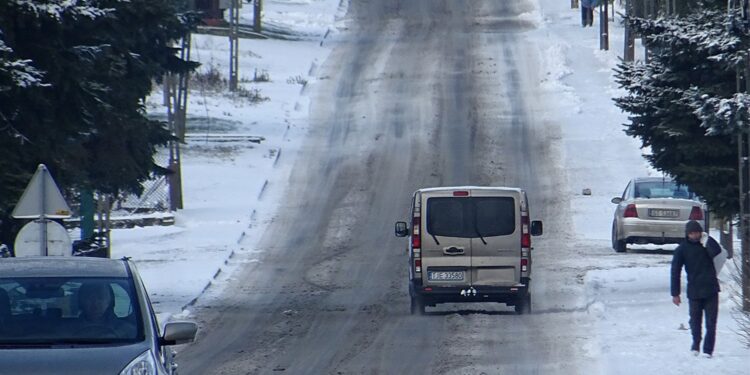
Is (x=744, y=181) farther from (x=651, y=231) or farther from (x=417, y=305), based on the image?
(x=651, y=231)

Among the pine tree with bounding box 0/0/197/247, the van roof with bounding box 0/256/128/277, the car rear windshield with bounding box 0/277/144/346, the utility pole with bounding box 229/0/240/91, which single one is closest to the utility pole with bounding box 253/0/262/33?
the utility pole with bounding box 229/0/240/91

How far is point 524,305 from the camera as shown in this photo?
20547 mm

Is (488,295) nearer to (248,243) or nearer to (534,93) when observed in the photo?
(248,243)

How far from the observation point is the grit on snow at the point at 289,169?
18.1 m

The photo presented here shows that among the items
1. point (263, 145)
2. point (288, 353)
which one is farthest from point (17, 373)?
point (263, 145)

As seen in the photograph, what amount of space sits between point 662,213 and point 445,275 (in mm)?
Result: 9073

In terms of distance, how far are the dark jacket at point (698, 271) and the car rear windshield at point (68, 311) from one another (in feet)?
25.0

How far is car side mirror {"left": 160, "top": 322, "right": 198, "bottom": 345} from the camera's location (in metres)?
9.95

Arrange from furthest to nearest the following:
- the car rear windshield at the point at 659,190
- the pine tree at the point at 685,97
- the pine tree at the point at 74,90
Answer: the car rear windshield at the point at 659,190 → the pine tree at the point at 685,97 → the pine tree at the point at 74,90

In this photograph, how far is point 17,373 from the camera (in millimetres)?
8852

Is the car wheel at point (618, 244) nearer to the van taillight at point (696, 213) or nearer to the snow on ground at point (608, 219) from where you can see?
the snow on ground at point (608, 219)

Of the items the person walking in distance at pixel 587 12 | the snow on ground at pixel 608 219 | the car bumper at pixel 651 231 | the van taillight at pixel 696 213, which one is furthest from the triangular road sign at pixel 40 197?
the person walking in distance at pixel 587 12

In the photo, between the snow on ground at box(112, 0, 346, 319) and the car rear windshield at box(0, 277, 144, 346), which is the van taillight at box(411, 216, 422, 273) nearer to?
the snow on ground at box(112, 0, 346, 319)

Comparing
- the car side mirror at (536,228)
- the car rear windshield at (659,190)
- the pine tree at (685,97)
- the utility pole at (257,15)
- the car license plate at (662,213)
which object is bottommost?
the car license plate at (662,213)
